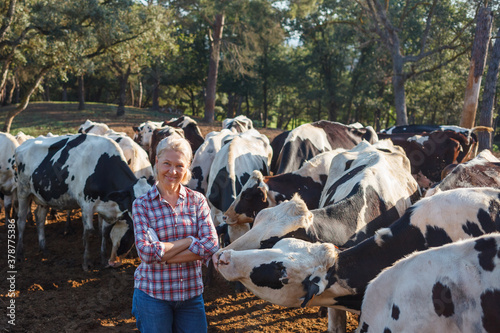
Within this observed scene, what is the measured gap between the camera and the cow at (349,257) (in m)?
3.05

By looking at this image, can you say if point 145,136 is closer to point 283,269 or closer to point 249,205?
point 249,205

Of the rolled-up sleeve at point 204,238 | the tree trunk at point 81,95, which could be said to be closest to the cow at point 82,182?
the rolled-up sleeve at point 204,238

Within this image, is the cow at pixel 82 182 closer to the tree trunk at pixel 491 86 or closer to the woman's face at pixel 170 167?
the woman's face at pixel 170 167

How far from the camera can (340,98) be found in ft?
109

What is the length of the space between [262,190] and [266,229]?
7.78 feet

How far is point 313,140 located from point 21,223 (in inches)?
236

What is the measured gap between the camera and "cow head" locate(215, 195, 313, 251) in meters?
3.58

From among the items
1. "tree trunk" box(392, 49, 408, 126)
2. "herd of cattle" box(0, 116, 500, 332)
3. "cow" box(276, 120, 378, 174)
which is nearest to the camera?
"herd of cattle" box(0, 116, 500, 332)

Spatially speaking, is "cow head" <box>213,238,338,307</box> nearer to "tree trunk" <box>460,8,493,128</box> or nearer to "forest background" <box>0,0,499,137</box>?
"tree trunk" <box>460,8,493,128</box>

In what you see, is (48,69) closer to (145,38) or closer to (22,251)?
(145,38)

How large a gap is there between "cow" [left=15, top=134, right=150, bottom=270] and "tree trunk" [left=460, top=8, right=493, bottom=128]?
11302 millimetres

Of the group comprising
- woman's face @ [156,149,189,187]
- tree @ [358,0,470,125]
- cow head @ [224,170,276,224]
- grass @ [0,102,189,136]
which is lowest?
cow head @ [224,170,276,224]

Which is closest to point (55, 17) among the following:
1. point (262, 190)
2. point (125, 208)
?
point (125, 208)

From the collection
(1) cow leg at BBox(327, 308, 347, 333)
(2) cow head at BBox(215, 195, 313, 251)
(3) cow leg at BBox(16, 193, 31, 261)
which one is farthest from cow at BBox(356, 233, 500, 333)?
(3) cow leg at BBox(16, 193, 31, 261)
